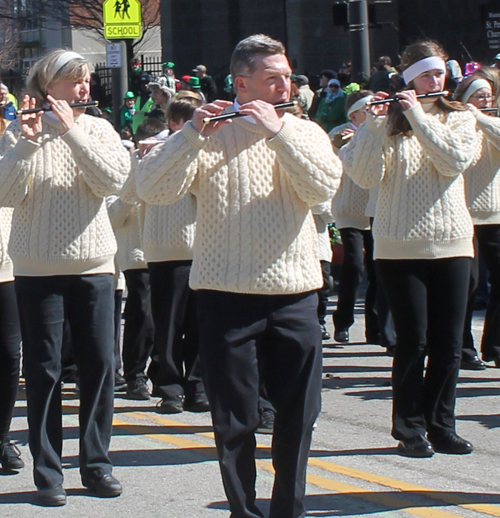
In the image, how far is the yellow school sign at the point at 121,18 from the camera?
717 inches

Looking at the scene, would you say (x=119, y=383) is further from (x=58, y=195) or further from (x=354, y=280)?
(x=58, y=195)

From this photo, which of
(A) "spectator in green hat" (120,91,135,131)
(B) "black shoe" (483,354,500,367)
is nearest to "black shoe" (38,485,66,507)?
(B) "black shoe" (483,354,500,367)

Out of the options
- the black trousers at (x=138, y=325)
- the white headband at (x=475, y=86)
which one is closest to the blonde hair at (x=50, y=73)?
the black trousers at (x=138, y=325)

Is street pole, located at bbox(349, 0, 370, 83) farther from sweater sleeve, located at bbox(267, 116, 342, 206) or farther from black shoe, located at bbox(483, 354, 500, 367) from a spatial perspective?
sweater sleeve, located at bbox(267, 116, 342, 206)

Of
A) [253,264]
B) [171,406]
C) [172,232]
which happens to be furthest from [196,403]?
[253,264]

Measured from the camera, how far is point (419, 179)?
6012 mm

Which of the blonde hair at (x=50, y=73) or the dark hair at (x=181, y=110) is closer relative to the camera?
the blonde hair at (x=50, y=73)

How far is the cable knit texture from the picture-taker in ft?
31.9

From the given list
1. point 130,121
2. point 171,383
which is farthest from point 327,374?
point 130,121

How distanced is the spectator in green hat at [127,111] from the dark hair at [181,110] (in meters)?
13.1

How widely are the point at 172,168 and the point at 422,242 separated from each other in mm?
1881

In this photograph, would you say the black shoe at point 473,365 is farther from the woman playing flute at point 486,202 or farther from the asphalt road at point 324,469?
the asphalt road at point 324,469

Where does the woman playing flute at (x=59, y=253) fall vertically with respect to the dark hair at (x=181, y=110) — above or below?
below

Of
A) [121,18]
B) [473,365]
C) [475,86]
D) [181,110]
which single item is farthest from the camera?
[121,18]
